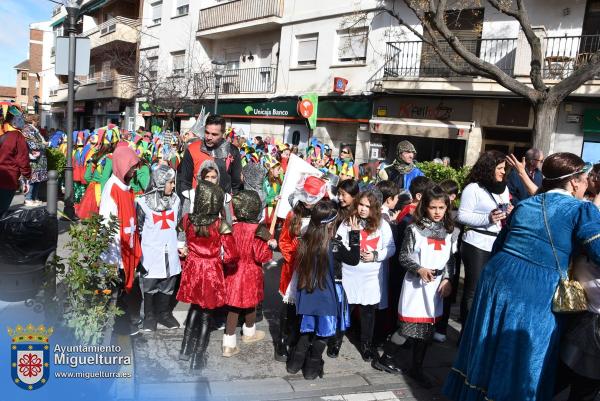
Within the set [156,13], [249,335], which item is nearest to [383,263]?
[249,335]

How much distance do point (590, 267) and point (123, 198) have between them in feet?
11.7

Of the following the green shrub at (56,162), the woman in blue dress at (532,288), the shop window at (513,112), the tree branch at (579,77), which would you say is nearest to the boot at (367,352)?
the woman in blue dress at (532,288)

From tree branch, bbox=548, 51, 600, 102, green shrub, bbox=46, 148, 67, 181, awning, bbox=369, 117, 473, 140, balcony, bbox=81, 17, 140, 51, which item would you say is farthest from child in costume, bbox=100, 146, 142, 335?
balcony, bbox=81, 17, 140, 51

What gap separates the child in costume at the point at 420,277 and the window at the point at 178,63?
23.7m

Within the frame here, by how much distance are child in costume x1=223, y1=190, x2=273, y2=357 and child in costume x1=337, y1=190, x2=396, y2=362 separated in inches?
27.5

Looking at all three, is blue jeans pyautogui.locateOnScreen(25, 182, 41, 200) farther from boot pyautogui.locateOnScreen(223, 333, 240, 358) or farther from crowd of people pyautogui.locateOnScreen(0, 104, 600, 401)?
boot pyautogui.locateOnScreen(223, 333, 240, 358)

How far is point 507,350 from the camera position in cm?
284

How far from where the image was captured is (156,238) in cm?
437

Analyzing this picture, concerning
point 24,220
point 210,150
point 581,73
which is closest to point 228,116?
point 581,73

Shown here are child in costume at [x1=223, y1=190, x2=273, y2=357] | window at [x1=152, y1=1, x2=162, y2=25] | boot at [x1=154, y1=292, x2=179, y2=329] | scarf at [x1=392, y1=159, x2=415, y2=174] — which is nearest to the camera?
child in costume at [x1=223, y1=190, x2=273, y2=357]

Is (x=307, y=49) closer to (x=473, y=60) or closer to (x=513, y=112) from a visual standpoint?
(x=513, y=112)

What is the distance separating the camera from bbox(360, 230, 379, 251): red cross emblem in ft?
13.5

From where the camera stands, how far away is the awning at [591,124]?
12.7 meters

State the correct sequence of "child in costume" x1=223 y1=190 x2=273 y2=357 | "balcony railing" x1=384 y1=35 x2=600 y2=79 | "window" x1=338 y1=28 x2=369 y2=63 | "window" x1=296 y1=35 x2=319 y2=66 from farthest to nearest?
"window" x1=296 y1=35 x2=319 y2=66 → "window" x1=338 y1=28 x2=369 y2=63 → "balcony railing" x1=384 y1=35 x2=600 y2=79 → "child in costume" x1=223 y1=190 x2=273 y2=357
